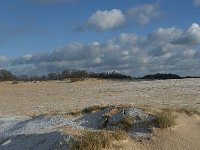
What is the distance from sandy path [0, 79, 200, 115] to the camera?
25.0 m

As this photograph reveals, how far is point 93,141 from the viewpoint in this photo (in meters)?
9.80

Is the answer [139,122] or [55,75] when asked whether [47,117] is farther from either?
[55,75]

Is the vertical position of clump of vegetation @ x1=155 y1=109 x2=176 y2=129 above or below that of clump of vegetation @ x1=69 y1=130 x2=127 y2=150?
above

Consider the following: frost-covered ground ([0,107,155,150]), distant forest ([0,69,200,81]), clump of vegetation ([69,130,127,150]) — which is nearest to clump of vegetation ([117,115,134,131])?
frost-covered ground ([0,107,155,150])

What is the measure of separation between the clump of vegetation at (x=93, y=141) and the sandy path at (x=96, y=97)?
12.1m

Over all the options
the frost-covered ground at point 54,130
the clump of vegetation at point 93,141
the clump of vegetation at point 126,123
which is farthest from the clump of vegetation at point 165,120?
the clump of vegetation at point 93,141

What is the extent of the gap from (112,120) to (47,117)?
324cm

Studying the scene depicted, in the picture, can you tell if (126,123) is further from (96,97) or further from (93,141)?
(96,97)

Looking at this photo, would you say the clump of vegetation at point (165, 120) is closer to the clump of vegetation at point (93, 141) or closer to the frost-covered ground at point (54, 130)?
the frost-covered ground at point (54, 130)

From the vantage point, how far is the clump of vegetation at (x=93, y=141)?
382 inches

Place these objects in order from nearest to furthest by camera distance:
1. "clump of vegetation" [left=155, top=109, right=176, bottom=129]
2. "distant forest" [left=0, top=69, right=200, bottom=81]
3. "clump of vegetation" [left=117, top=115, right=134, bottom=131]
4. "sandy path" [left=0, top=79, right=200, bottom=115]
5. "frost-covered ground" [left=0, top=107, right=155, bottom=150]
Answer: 1. "frost-covered ground" [left=0, top=107, right=155, bottom=150]
2. "clump of vegetation" [left=155, top=109, right=176, bottom=129]
3. "clump of vegetation" [left=117, top=115, right=134, bottom=131]
4. "sandy path" [left=0, top=79, right=200, bottom=115]
5. "distant forest" [left=0, top=69, right=200, bottom=81]

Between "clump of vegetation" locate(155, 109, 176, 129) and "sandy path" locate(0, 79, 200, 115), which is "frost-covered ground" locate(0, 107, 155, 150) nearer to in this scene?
"clump of vegetation" locate(155, 109, 176, 129)

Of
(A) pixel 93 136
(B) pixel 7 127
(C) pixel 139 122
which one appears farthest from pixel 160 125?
(B) pixel 7 127

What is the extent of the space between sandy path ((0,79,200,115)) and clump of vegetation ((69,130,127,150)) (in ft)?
39.8
